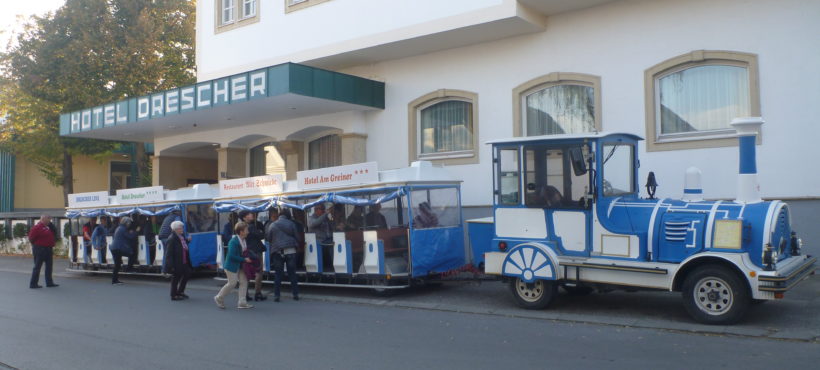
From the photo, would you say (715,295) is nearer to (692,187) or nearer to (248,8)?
(692,187)

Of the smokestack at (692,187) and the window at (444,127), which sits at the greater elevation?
the window at (444,127)

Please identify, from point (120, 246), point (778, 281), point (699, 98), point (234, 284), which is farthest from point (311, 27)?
point (778, 281)

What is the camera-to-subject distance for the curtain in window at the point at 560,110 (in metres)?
13.9

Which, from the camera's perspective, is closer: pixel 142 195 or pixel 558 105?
pixel 558 105

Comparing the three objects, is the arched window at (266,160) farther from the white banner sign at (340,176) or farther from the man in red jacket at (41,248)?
the white banner sign at (340,176)

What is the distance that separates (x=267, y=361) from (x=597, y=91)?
935 cm

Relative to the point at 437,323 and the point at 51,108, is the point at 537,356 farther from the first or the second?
the point at 51,108

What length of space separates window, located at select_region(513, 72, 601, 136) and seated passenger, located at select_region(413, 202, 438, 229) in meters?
3.65

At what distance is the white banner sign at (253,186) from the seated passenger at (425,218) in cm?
344

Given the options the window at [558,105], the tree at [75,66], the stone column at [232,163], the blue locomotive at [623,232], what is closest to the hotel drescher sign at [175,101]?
the stone column at [232,163]

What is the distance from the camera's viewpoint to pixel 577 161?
350 inches

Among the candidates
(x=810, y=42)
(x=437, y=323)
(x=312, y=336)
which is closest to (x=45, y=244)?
(x=312, y=336)

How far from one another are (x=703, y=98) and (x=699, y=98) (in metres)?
0.07

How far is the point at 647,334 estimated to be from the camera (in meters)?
7.99
